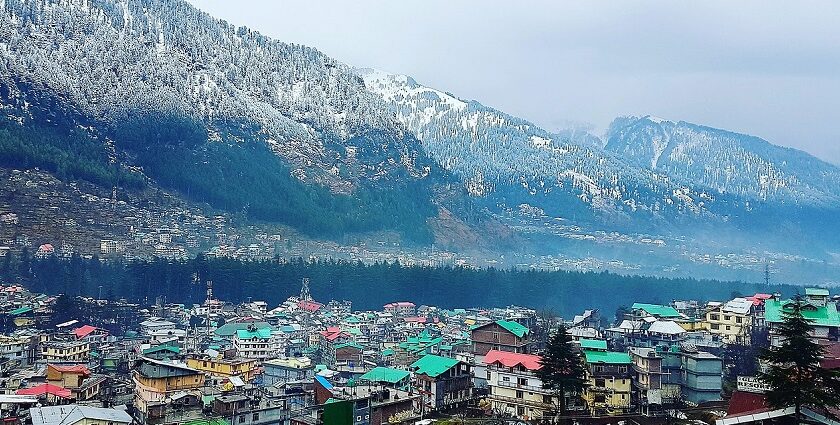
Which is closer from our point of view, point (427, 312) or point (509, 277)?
point (427, 312)

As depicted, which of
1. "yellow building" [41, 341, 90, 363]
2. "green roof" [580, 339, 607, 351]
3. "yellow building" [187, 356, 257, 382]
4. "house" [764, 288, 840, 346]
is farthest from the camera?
"yellow building" [41, 341, 90, 363]

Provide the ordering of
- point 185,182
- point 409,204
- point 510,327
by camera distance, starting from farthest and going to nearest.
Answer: point 409,204, point 185,182, point 510,327

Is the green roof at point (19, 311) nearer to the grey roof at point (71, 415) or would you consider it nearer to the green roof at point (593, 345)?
the grey roof at point (71, 415)

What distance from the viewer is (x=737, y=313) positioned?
56156mm

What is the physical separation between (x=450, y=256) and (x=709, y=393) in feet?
351

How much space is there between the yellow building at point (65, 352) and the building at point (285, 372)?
1178 cm

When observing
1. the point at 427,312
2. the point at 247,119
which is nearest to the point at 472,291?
the point at 427,312

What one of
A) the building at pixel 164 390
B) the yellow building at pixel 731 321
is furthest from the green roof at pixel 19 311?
the yellow building at pixel 731 321

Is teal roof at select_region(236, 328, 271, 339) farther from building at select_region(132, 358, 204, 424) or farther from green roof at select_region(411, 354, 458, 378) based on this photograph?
green roof at select_region(411, 354, 458, 378)

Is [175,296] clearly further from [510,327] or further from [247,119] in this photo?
[247,119]

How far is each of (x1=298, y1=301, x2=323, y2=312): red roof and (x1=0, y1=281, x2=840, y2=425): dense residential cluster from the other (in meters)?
11.7

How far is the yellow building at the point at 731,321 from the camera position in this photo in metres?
55.2

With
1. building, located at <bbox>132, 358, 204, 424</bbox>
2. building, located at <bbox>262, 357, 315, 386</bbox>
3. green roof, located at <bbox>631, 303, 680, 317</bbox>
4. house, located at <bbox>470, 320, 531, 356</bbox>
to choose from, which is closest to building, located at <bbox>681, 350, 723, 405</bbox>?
house, located at <bbox>470, 320, 531, 356</bbox>

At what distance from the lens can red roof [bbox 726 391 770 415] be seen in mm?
28344
